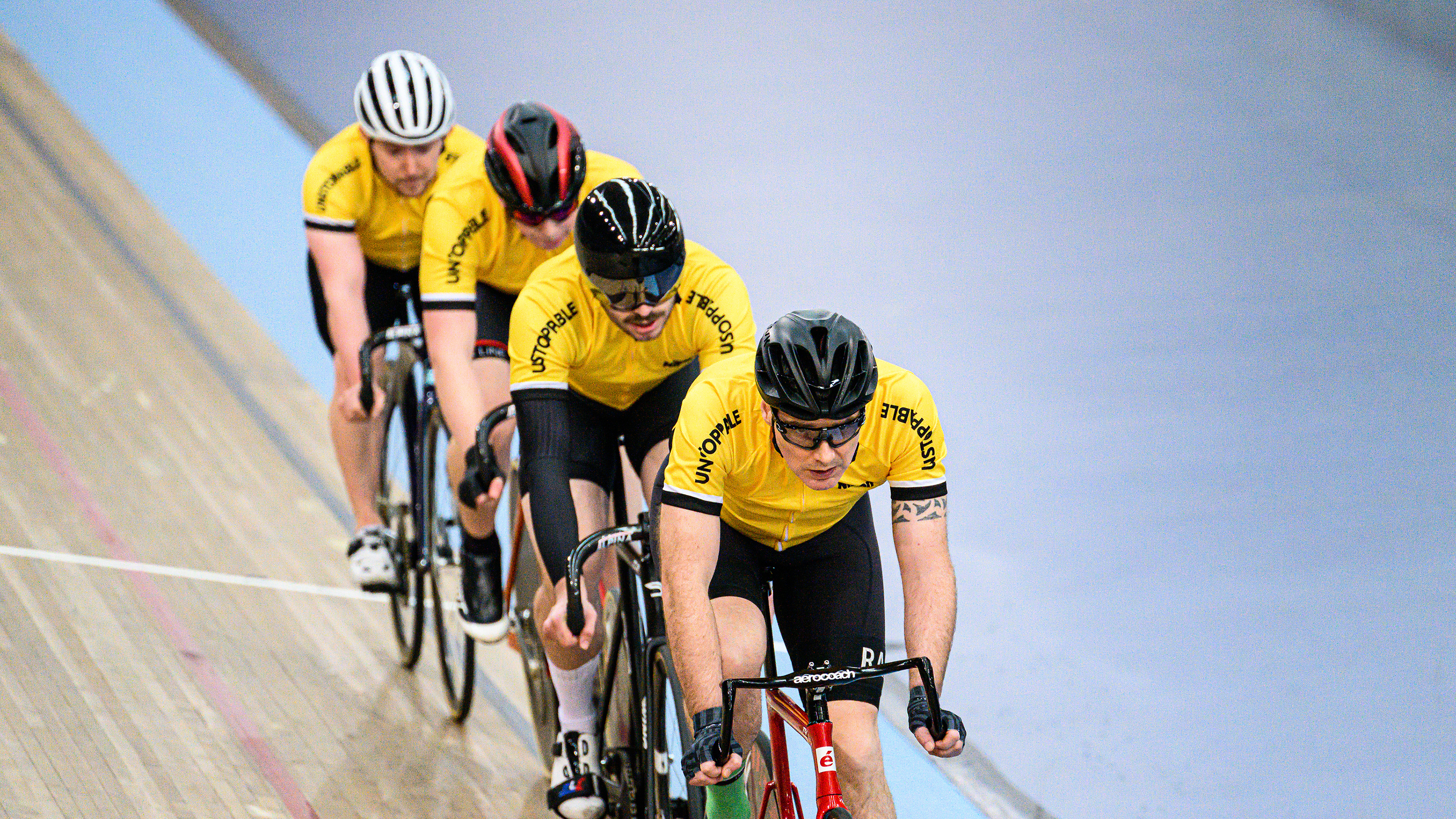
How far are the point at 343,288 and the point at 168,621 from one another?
1131 millimetres

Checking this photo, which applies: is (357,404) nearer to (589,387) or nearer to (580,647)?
(589,387)

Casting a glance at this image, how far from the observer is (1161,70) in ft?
25.3

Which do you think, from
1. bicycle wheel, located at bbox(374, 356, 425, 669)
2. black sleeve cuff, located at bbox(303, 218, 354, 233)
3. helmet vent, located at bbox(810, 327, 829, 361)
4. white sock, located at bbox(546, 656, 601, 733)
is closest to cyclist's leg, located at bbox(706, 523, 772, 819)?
helmet vent, located at bbox(810, 327, 829, 361)

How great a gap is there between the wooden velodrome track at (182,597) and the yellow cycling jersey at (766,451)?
4.74 ft

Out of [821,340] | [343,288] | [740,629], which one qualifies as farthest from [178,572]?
[821,340]

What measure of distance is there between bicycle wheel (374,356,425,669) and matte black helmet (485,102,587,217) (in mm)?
870

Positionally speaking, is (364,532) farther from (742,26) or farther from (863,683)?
(742,26)

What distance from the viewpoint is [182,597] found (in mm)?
4211

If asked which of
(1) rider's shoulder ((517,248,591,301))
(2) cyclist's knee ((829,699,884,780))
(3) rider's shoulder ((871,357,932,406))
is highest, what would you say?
(1) rider's shoulder ((517,248,591,301))

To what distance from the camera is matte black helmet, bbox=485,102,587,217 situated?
304 cm

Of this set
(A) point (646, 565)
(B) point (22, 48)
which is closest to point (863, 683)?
(A) point (646, 565)

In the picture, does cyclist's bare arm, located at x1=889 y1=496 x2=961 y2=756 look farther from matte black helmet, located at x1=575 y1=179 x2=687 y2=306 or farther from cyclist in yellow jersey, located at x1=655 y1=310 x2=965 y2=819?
matte black helmet, located at x1=575 y1=179 x2=687 y2=306

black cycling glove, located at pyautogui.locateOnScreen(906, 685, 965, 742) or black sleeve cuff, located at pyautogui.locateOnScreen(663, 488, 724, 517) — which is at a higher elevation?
black sleeve cuff, located at pyautogui.locateOnScreen(663, 488, 724, 517)

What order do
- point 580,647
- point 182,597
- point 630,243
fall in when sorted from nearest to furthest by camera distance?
point 630,243 < point 580,647 < point 182,597
